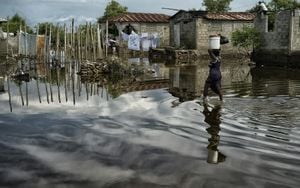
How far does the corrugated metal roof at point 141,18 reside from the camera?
39.4 m

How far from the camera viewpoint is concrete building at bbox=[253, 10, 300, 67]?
76.8ft

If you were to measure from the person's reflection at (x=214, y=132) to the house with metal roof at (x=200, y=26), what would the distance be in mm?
22451

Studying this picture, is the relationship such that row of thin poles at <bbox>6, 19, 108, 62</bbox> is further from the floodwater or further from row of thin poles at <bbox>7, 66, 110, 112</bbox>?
the floodwater

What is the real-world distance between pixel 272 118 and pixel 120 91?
624 cm

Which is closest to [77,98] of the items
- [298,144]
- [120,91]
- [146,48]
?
[120,91]

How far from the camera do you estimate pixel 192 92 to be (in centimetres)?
1355

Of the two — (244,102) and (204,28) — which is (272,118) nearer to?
(244,102)

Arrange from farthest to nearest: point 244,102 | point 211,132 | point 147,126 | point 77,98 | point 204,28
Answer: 1. point 204,28
2. point 77,98
3. point 244,102
4. point 147,126
5. point 211,132

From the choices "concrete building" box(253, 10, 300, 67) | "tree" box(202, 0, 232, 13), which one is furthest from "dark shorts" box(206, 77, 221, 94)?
"tree" box(202, 0, 232, 13)

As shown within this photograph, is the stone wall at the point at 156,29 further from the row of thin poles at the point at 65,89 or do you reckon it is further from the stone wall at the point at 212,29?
the row of thin poles at the point at 65,89

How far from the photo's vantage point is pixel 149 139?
7.39m

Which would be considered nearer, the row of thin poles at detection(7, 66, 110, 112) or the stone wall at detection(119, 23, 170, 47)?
the row of thin poles at detection(7, 66, 110, 112)

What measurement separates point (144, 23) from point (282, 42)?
18.0 m

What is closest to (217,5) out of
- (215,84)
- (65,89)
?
(65,89)
